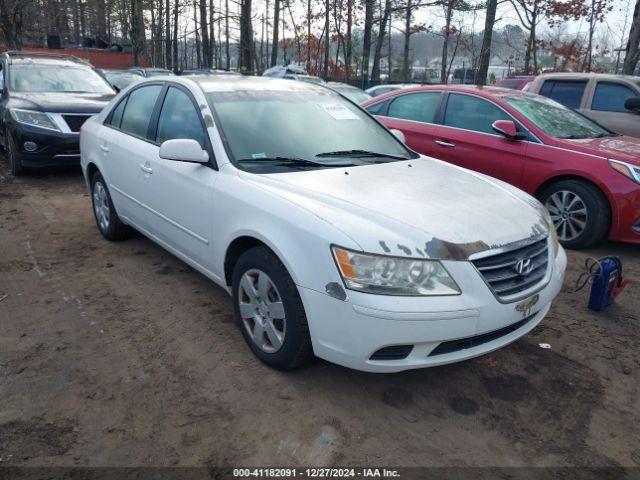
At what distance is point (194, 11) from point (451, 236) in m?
33.3

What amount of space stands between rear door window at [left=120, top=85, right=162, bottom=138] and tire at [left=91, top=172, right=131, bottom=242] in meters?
0.69

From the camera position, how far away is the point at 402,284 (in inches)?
95.5

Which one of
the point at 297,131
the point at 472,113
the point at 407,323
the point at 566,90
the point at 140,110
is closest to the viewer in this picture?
the point at 407,323

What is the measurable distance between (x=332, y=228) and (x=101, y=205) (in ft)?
11.2

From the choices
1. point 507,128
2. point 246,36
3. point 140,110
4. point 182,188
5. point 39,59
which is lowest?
point 182,188

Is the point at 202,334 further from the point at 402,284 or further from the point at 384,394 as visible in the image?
the point at 402,284

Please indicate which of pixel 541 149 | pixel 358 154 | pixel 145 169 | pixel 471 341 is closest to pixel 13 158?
pixel 145 169

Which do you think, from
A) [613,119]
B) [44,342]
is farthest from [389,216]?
[613,119]

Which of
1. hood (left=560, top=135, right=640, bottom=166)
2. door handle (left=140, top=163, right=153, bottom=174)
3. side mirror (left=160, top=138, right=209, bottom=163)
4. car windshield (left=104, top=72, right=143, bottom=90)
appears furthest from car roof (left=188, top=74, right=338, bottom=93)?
car windshield (left=104, top=72, right=143, bottom=90)

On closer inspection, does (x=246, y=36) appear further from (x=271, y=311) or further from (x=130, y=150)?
(x=271, y=311)

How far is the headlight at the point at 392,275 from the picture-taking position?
2416 millimetres

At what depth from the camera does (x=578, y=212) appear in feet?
16.9

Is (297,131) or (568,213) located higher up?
(297,131)

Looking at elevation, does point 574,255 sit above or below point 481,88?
below
